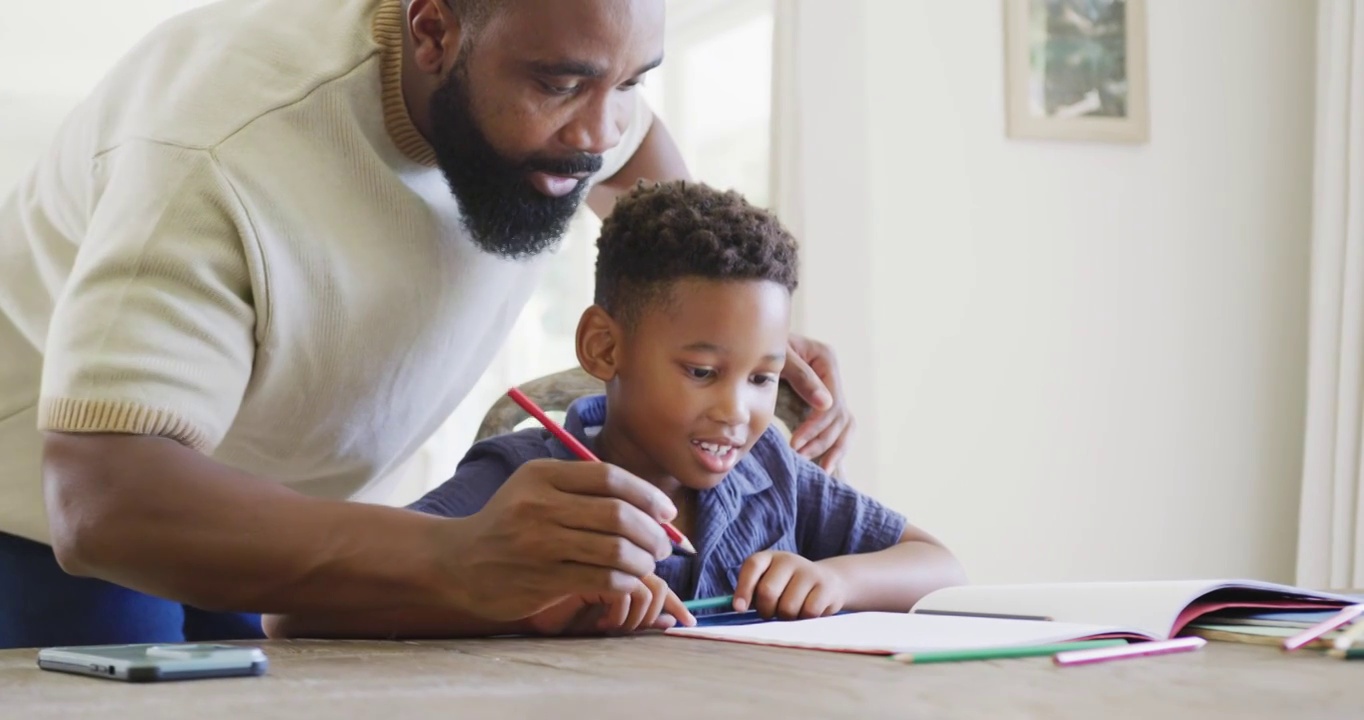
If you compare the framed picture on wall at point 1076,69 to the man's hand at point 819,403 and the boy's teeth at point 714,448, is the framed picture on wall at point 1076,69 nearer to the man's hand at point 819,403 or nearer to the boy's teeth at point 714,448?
the man's hand at point 819,403

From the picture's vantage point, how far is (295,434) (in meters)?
1.40

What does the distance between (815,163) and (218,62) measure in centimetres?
223

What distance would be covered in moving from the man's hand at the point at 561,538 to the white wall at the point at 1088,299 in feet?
8.15

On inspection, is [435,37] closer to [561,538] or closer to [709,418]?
[709,418]

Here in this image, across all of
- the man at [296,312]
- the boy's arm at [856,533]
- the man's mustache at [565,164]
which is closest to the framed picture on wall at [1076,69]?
the man at [296,312]

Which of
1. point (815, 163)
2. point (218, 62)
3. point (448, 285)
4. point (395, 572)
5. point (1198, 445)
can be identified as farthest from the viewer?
point (1198, 445)

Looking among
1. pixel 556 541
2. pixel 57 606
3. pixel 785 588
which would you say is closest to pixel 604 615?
pixel 556 541

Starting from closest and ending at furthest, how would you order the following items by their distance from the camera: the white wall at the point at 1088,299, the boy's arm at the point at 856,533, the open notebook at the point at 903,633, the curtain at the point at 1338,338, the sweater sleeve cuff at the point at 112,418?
the open notebook at the point at 903,633, the sweater sleeve cuff at the point at 112,418, the boy's arm at the point at 856,533, the curtain at the point at 1338,338, the white wall at the point at 1088,299

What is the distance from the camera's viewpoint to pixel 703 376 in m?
1.38

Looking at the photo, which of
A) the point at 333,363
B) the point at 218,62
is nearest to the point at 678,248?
the point at 333,363

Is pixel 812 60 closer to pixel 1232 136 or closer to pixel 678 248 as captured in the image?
pixel 1232 136

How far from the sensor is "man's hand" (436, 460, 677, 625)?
94 centimetres

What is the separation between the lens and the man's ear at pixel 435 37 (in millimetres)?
1359

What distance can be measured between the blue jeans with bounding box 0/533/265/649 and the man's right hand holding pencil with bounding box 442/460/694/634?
2.05 feet
